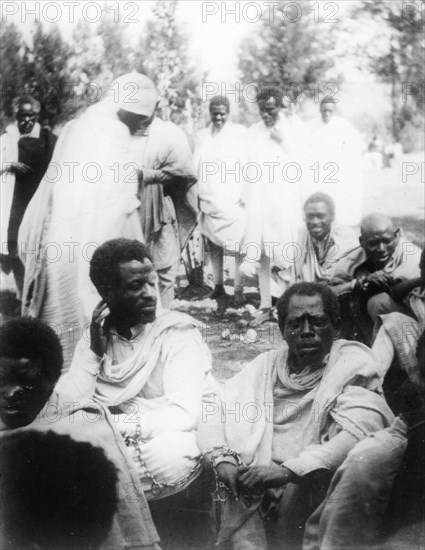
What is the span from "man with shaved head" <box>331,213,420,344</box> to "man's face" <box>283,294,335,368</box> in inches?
10.4

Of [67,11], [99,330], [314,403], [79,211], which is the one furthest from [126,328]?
[67,11]

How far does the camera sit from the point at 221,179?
10.6 feet

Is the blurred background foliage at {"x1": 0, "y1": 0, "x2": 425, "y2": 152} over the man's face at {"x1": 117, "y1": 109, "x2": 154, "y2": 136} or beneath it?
over

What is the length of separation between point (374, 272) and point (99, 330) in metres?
1.23

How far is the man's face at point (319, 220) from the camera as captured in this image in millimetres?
3168

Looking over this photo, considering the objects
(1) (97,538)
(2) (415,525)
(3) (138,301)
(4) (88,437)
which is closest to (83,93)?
(3) (138,301)

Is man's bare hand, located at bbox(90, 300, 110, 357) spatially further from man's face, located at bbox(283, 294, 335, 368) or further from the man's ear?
the man's ear

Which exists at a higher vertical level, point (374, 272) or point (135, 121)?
point (135, 121)

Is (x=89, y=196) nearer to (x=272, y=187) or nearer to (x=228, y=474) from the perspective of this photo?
(x=272, y=187)

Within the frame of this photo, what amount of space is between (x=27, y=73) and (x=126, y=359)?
4.53 feet

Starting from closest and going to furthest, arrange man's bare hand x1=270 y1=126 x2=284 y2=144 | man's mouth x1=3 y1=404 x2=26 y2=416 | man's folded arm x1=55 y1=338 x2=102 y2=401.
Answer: man's mouth x1=3 y1=404 x2=26 y2=416 < man's folded arm x1=55 y1=338 x2=102 y2=401 < man's bare hand x1=270 y1=126 x2=284 y2=144

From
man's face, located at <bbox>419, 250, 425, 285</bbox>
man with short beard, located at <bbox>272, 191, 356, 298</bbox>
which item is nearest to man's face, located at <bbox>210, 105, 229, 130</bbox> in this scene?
man with short beard, located at <bbox>272, 191, 356, 298</bbox>

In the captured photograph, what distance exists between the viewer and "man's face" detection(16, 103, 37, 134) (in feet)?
10.6

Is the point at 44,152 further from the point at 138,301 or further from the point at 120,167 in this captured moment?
the point at 138,301
